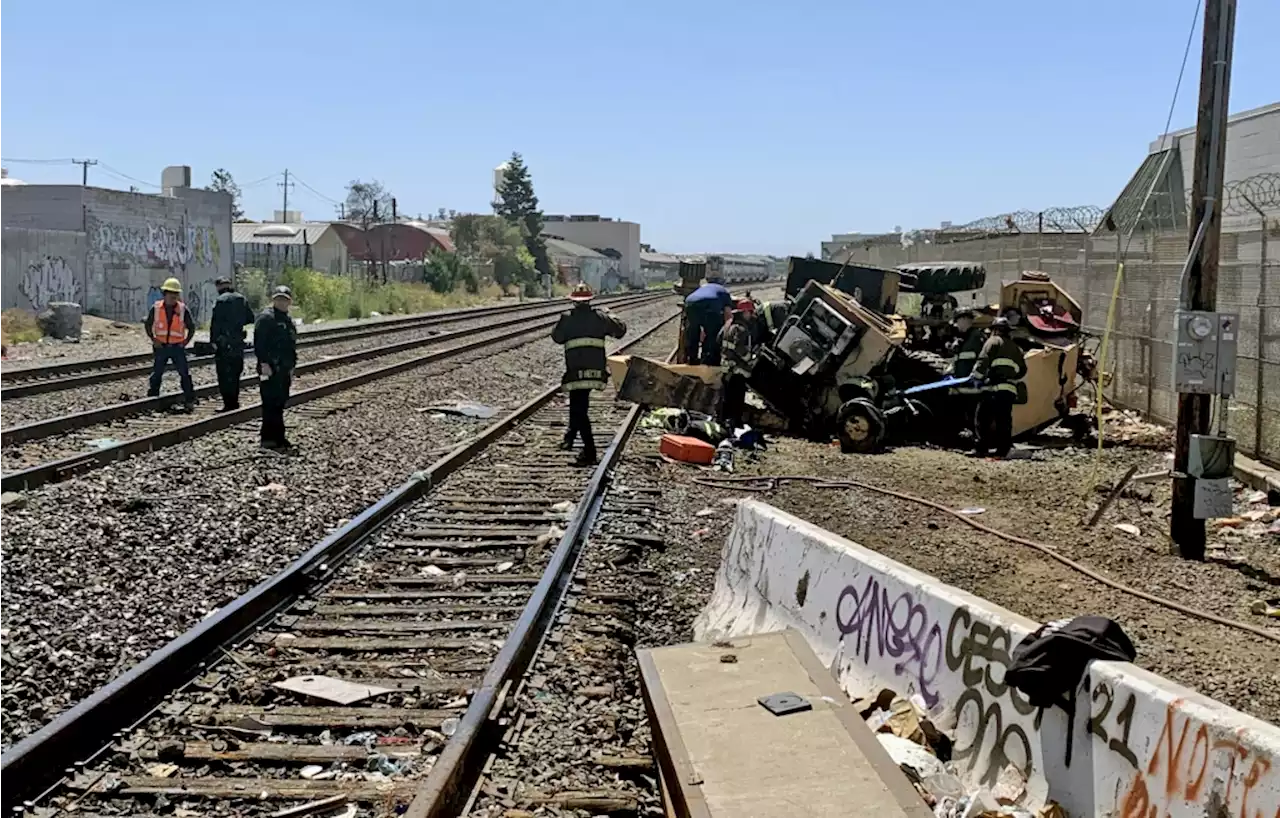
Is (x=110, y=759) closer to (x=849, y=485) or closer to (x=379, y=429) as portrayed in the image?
(x=849, y=485)

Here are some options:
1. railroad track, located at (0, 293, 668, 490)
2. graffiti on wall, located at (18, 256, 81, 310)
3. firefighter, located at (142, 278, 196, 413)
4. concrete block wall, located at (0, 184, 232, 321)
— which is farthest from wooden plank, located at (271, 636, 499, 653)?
concrete block wall, located at (0, 184, 232, 321)

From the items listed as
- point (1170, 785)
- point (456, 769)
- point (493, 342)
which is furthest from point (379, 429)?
point (493, 342)

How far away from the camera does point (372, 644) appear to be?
667cm

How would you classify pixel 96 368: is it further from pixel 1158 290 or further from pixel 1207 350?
pixel 1207 350

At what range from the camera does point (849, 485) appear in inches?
461

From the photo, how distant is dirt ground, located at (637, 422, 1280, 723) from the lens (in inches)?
262

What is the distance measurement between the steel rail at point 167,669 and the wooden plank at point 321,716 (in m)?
0.25

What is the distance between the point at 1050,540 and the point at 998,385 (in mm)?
4330

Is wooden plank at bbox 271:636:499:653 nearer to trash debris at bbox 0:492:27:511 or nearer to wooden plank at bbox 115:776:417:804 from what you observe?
wooden plank at bbox 115:776:417:804

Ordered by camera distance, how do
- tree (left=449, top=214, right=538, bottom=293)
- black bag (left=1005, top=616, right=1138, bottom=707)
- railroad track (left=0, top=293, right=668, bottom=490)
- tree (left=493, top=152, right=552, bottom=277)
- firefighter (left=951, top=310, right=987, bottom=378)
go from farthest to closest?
tree (left=493, top=152, right=552, bottom=277)
tree (left=449, top=214, right=538, bottom=293)
firefighter (left=951, top=310, right=987, bottom=378)
railroad track (left=0, top=293, right=668, bottom=490)
black bag (left=1005, top=616, right=1138, bottom=707)

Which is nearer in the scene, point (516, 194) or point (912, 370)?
point (912, 370)

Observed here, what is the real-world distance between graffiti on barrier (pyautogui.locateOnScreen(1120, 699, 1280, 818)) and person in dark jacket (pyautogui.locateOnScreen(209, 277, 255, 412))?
13296 millimetres

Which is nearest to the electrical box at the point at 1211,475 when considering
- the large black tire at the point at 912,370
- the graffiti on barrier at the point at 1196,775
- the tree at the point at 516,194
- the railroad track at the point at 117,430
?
the graffiti on barrier at the point at 1196,775

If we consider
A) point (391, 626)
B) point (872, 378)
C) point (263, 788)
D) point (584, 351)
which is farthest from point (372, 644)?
point (872, 378)
